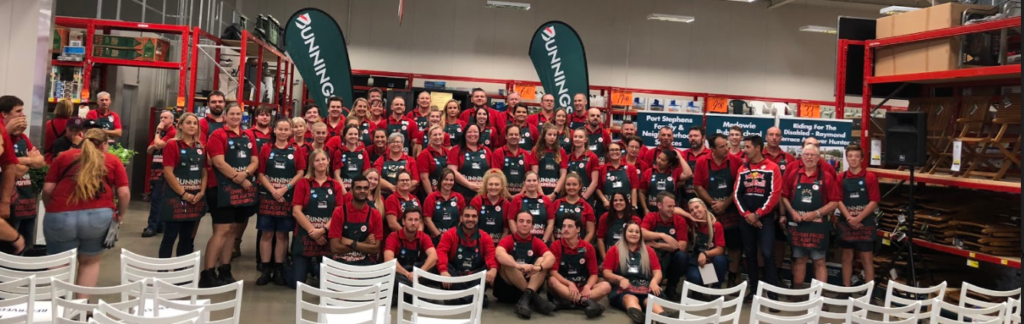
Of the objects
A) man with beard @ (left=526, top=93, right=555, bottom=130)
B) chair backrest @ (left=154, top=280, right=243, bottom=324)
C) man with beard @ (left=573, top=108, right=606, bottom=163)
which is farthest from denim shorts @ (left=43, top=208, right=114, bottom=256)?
man with beard @ (left=573, top=108, right=606, bottom=163)

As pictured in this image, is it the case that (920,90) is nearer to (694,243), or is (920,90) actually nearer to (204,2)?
(694,243)

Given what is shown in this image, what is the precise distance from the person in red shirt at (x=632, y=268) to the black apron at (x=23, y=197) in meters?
4.53

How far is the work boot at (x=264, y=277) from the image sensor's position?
652 cm

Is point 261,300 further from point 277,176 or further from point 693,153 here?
point 693,153

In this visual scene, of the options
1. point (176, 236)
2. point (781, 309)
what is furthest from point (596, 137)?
point (176, 236)

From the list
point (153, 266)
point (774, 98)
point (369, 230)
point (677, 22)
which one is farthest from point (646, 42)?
point (153, 266)

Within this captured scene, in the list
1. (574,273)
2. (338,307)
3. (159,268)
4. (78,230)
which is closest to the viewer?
(338,307)

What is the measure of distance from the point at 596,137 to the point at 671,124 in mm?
1040

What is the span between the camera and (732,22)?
16922 mm

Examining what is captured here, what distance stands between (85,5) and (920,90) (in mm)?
10948

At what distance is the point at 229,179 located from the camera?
6.15 metres

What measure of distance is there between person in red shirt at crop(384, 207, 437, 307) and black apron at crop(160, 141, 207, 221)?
5.16ft

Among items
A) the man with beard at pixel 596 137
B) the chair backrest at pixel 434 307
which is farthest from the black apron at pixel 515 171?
the chair backrest at pixel 434 307

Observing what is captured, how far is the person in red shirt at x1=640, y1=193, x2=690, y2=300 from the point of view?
659 centimetres
